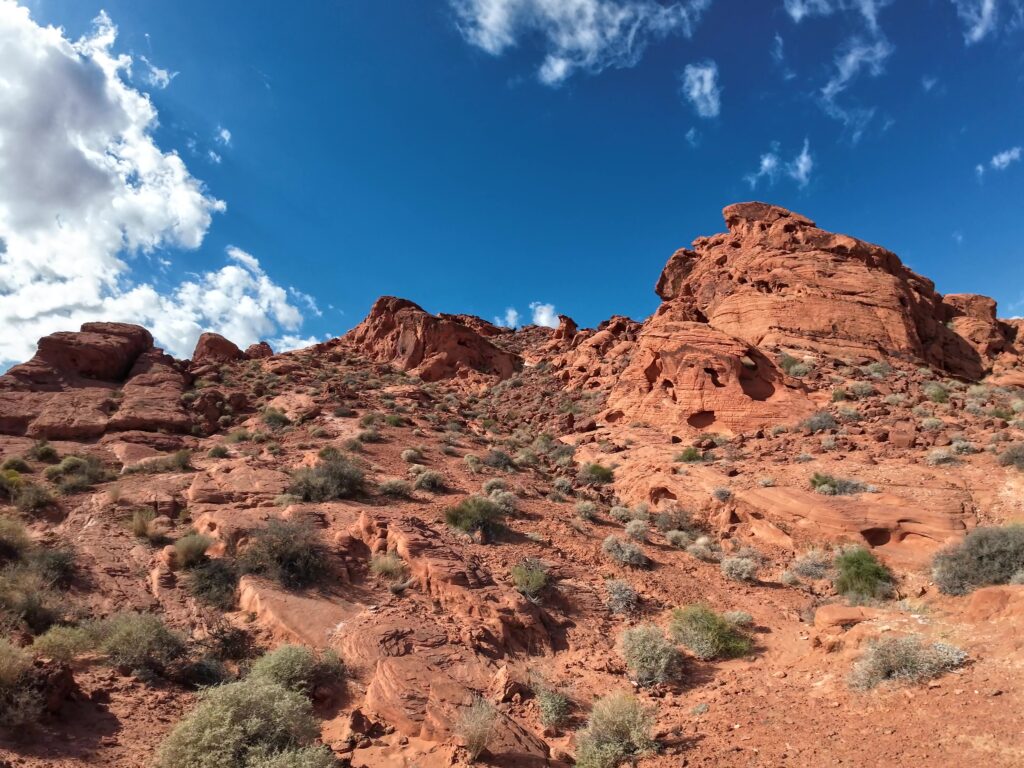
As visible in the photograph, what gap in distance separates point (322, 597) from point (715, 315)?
25.5 m

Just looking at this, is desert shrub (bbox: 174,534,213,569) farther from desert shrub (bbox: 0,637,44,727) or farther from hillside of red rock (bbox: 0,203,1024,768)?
desert shrub (bbox: 0,637,44,727)

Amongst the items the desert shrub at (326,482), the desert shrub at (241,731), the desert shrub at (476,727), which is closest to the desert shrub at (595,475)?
the desert shrub at (326,482)

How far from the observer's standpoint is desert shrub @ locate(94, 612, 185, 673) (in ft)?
21.4

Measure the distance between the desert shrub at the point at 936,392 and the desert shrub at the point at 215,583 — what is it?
2179cm

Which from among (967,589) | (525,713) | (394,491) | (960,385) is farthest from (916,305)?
(525,713)

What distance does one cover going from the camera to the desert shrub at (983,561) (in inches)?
329

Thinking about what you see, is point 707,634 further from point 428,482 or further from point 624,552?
point 428,482

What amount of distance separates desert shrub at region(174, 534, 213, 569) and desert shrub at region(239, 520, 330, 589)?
2.29 feet

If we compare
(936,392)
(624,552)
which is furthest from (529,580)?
(936,392)

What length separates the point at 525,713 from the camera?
690 centimetres

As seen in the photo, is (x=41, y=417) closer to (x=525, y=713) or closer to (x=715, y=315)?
(x=525, y=713)

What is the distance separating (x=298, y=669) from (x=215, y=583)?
3020 mm

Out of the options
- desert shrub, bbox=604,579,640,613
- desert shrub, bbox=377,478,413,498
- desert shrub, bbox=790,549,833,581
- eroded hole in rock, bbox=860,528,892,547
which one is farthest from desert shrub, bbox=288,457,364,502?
eroded hole in rock, bbox=860,528,892,547

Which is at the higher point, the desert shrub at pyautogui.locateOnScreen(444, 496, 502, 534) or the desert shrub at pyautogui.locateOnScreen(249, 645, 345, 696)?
the desert shrub at pyautogui.locateOnScreen(444, 496, 502, 534)
